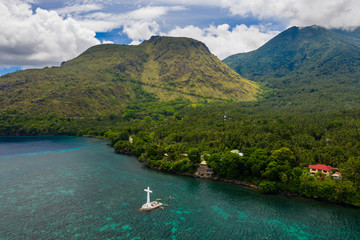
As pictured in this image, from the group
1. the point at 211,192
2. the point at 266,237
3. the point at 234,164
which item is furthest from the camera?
the point at 234,164

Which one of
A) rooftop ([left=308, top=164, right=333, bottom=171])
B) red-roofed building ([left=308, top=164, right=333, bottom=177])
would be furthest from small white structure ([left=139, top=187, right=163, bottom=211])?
rooftop ([left=308, top=164, right=333, bottom=171])

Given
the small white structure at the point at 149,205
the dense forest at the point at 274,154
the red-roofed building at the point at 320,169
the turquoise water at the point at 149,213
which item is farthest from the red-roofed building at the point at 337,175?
the small white structure at the point at 149,205

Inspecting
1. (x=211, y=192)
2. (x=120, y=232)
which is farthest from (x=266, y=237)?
(x=120, y=232)

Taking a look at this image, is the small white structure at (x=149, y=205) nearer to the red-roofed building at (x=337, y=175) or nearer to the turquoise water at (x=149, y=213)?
the turquoise water at (x=149, y=213)

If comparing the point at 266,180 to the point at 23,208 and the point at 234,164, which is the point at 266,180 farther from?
the point at 23,208

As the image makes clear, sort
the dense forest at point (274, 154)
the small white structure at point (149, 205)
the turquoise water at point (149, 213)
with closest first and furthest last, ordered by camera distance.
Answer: the turquoise water at point (149, 213) → the small white structure at point (149, 205) → the dense forest at point (274, 154)
